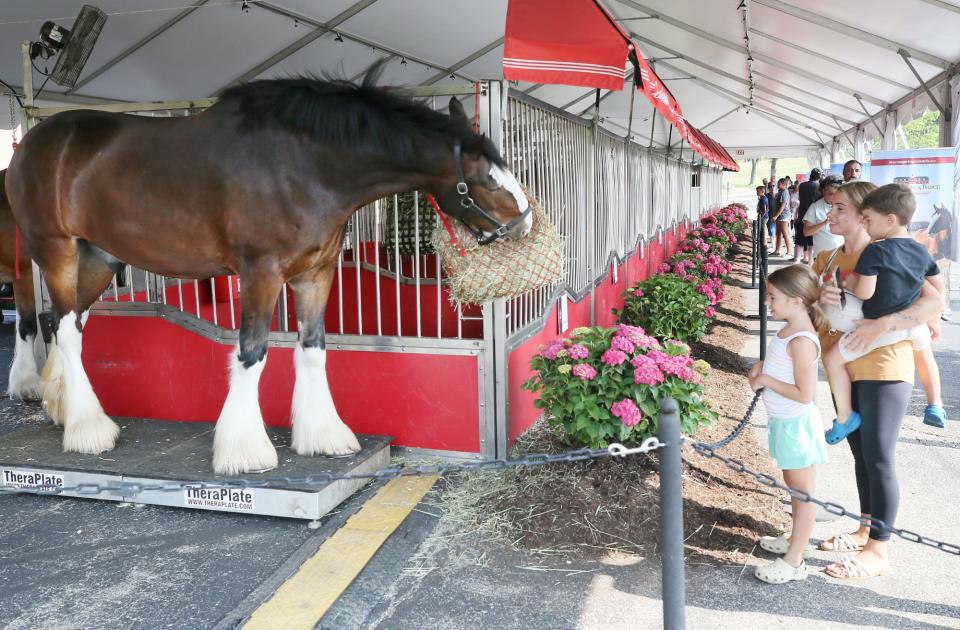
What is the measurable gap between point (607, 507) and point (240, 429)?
1.88 m

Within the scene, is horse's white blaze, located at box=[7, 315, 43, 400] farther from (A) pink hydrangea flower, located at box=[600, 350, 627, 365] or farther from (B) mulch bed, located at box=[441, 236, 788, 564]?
(A) pink hydrangea flower, located at box=[600, 350, 627, 365]

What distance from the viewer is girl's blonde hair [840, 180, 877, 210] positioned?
323 centimetres

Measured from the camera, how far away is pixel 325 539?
3.34 meters

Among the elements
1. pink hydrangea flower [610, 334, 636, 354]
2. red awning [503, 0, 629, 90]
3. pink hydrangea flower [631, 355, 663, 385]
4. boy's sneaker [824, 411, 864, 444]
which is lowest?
boy's sneaker [824, 411, 864, 444]

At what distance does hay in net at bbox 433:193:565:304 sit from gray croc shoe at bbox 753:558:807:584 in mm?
1633

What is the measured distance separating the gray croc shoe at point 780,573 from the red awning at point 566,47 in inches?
98.7

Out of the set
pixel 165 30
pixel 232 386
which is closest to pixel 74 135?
pixel 232 386

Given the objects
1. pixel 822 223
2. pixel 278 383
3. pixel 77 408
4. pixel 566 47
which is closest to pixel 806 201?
pixel 822 223

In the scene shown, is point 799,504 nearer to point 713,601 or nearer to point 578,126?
point 713,601

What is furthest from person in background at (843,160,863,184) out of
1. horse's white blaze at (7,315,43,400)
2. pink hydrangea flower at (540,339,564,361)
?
horse's white blaze at (7,315,43,400)

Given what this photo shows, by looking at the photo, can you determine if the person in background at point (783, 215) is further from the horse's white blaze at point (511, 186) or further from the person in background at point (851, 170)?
the horse's white blaze at point (511, 186)

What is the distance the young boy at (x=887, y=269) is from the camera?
2986 mm

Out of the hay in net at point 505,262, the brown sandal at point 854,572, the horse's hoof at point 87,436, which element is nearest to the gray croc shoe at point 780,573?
the brown sandal at point 854,572

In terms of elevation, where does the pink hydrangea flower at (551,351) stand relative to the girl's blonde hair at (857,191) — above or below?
below
